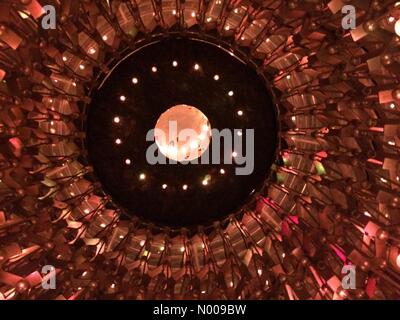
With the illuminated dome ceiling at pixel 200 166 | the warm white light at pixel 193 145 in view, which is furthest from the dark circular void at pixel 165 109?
the warm white light at pixel 193 145

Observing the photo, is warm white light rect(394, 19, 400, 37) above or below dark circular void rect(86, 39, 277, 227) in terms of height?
above

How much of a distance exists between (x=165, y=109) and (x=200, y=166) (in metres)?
0.33

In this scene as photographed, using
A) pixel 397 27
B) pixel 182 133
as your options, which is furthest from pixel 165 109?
pixel 397 27

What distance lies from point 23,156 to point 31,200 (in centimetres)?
18

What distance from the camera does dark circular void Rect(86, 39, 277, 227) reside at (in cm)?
297

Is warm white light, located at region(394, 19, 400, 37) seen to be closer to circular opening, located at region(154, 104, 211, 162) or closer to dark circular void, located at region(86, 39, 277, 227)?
dark circular void, located at region(86, 39, 277, 227)

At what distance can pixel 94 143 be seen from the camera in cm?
303

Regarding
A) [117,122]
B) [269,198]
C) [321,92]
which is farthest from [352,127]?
[117,122]

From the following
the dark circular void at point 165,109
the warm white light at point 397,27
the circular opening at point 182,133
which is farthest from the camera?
the dark circular void at point 165,109

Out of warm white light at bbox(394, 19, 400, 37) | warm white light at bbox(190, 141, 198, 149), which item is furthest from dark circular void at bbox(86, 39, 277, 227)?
warm white light at bbox(394, 19, 400, 37)

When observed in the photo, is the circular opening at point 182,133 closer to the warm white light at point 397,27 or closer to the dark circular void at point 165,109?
the dark circular void at point 165,109

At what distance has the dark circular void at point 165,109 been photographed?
9.76ft

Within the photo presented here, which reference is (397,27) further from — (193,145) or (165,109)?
(165,109)

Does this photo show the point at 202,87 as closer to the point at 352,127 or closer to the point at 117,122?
→ the point at 117,122
